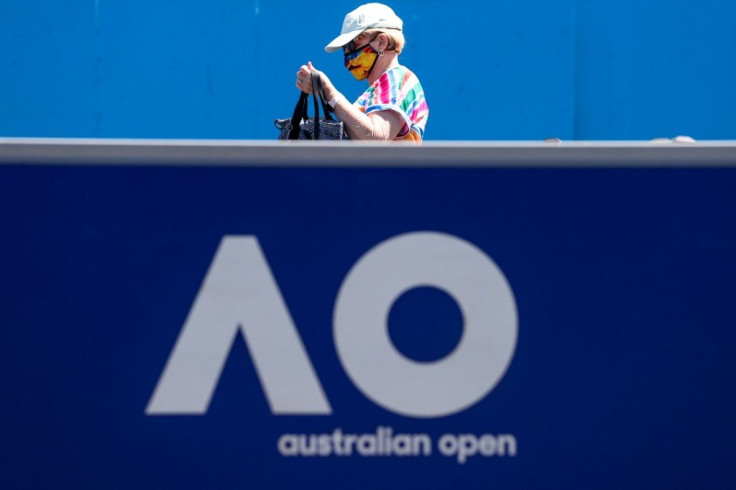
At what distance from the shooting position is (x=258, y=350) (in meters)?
2.34

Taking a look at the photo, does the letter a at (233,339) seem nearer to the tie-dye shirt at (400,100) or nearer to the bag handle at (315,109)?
the bag handle at (315,109)

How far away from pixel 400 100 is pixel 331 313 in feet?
5.27

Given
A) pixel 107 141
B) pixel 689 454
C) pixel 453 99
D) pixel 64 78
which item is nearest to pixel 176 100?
pixel 64 78

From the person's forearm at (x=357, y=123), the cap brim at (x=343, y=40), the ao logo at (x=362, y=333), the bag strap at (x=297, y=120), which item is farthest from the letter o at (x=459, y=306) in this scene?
the cap brim at (x=343, y=40)

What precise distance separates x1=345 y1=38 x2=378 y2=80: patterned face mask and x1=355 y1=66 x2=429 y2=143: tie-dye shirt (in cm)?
9

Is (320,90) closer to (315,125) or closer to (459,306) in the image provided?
(315,125)

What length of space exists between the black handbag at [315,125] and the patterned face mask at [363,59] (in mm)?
249

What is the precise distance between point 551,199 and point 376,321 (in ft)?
1.56

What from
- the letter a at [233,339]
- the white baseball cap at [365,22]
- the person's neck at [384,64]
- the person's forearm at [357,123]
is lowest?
the letter a at [233,339]

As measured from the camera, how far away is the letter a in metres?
2.33

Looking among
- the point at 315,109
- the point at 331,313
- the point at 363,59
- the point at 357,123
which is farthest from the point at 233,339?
the point at 363,59

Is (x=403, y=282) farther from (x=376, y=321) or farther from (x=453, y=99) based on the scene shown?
(x=453, y=99)

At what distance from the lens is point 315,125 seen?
3.71m

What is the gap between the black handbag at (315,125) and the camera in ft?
12.2
